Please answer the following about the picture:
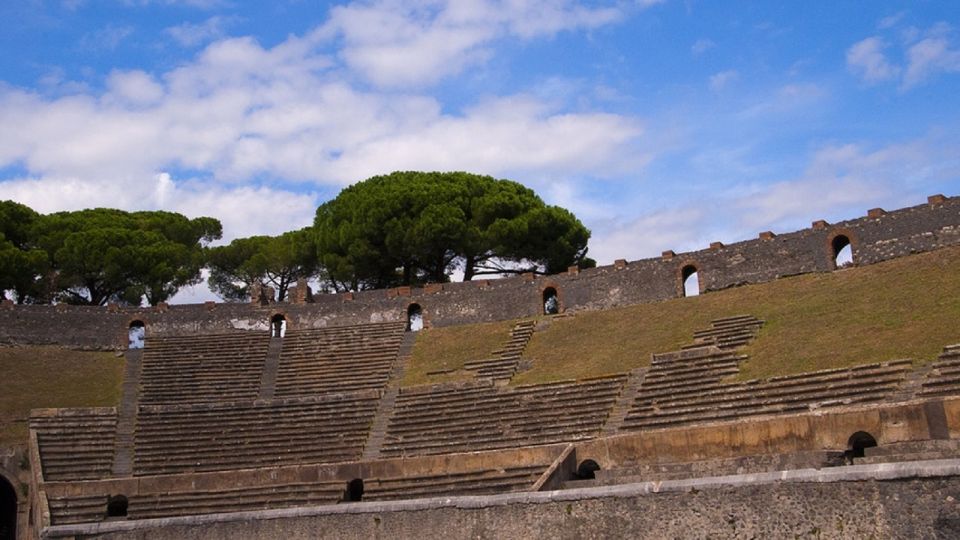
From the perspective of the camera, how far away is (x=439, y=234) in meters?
40.8

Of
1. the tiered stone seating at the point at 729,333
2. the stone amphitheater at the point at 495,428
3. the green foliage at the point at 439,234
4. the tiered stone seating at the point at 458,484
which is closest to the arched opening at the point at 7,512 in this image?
the stone amphitheater at the point at 495,428

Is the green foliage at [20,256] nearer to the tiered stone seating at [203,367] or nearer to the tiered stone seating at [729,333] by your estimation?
the tiered stone seating at [203,367]

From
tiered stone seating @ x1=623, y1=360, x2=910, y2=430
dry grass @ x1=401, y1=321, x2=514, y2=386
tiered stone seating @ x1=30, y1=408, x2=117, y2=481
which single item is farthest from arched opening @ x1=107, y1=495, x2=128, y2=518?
tiered stone seating @ x1=623, y1=360, x2=910, y2=430

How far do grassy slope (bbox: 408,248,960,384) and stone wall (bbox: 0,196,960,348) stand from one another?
2.55ft

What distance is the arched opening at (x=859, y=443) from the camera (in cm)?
1808

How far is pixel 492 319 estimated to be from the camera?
34281 millimetres

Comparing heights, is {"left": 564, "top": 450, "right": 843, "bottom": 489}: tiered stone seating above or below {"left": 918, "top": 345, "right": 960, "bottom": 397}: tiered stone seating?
below

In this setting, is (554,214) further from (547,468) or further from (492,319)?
(547,468)

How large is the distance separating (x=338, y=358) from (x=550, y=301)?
860 cm

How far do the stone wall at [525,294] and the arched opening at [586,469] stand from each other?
37.5 ft

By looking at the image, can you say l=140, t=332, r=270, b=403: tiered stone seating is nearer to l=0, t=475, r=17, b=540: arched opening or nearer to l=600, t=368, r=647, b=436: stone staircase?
l=0, t=475, r=17, b=540: arched opening

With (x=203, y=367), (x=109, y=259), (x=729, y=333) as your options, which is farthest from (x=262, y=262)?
(x=729, y=333)

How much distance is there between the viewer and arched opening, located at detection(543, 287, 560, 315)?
34.1 metres

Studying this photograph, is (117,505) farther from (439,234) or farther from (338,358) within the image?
(439,234)
